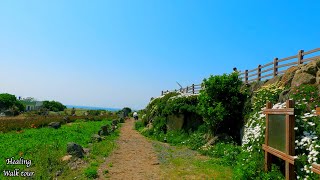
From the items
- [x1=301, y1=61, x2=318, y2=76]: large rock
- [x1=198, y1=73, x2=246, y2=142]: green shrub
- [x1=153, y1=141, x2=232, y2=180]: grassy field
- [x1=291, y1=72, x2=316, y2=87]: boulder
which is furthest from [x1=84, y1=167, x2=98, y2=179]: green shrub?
[x1=301, y1=61, x2=318, y2=76]: large rock

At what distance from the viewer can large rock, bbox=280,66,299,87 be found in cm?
1531

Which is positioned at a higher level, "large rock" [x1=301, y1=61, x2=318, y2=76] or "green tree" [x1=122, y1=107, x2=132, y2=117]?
"large rock" [x1=301, y1=61, x2=318, y2=76]

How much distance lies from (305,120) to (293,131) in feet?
3.44

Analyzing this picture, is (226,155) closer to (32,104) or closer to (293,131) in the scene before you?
(293,131)

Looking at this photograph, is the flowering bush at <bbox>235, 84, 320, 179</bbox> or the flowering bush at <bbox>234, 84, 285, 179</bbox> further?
the flowering bush at <bbox>234, 84, 285, 179</bbox>

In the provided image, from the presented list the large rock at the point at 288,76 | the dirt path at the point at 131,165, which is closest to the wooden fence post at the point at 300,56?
the large rock at the point at 288,76

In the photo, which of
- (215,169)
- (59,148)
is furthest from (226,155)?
(59,148)

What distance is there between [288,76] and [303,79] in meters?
1.99

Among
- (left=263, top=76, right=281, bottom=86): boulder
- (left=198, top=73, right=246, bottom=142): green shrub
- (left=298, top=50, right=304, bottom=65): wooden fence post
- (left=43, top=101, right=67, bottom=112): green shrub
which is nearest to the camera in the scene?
(left=298, top=50, right=304, bottom=65): wooden fence post

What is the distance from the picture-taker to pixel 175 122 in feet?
85.3

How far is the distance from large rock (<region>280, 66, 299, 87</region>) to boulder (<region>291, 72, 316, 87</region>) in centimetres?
74

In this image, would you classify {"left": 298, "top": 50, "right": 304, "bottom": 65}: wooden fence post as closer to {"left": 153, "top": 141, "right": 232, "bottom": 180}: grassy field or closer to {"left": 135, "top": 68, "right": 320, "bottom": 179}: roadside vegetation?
{"left": 135, "top": 68, "right": 320, "bottom": 179}: roadside vegetation

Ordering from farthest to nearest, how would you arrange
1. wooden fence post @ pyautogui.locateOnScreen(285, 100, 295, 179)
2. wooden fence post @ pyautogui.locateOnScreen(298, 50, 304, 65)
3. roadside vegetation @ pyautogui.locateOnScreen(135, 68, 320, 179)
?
wooden fence post @ pyautogui.locateOnScreen(298, 50, 304, 65)
roadside vegetation @ pyautogui.locateOnScreen(135, 68, 320, 179)
wooden fence post @ pyautogui.locateOnScreen(285, 100, 295, 179)

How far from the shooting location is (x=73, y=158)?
1404 cm
